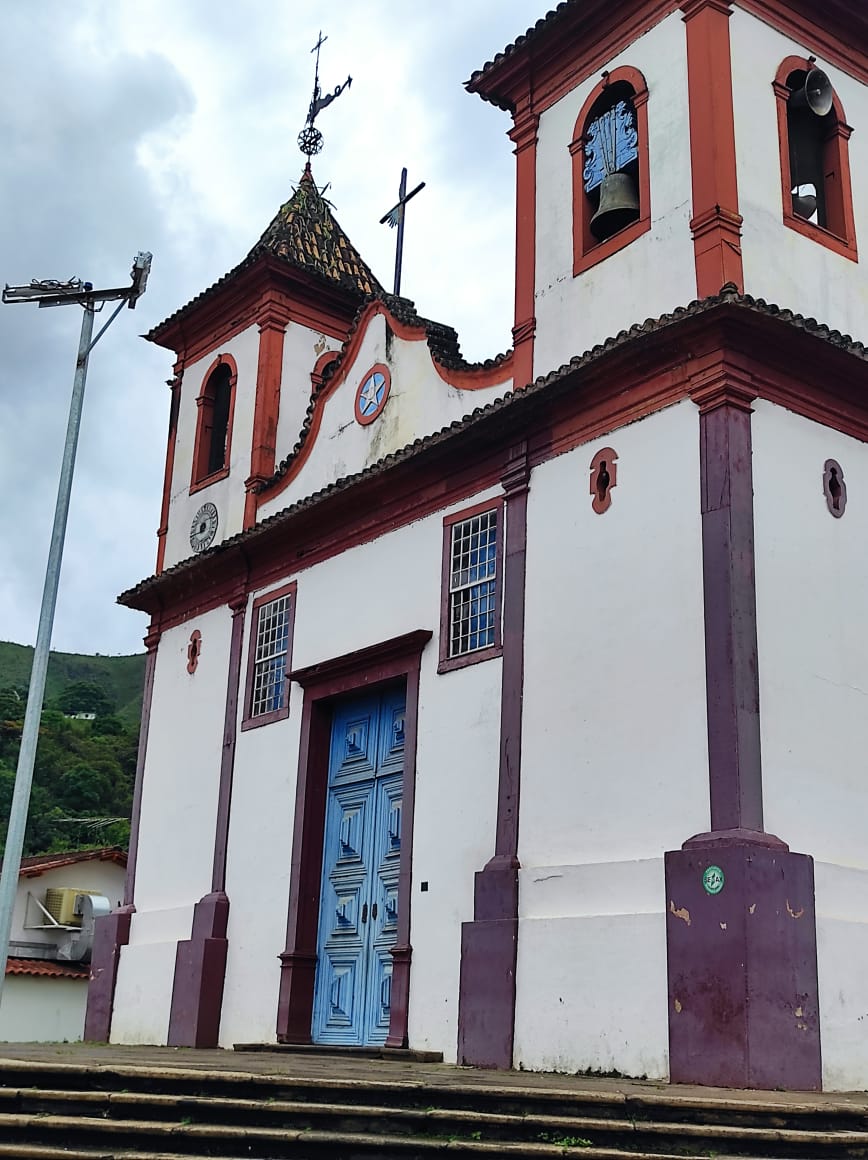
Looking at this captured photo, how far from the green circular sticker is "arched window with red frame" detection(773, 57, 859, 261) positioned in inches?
204

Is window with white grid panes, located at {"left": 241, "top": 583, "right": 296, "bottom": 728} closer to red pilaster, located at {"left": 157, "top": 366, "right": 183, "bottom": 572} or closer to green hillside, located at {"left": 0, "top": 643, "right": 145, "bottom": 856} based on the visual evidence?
red pilaster, located at {"left": 157, "top": 366, "right": 183, "bottom": 572}

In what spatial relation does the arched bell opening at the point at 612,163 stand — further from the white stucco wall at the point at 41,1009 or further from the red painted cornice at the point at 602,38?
the white stucco wall at the point at 41,1009

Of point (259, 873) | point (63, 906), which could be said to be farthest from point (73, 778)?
point (259, 873)

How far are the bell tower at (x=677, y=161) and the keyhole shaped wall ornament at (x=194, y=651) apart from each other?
5.48 metres

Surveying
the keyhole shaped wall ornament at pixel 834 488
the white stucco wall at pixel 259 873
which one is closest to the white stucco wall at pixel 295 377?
the white stucco wall at pixel 259 873

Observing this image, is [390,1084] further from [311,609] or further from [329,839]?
[311,609]

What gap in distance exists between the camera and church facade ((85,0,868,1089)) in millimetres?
9328

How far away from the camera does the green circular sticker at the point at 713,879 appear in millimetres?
8852

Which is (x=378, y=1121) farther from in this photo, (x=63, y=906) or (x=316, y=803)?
(x=63, y=906)

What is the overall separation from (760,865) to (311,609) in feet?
20.4

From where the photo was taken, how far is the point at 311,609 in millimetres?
13914

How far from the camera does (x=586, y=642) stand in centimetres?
1057

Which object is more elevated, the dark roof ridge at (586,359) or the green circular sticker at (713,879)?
the dark roof ridge at (586,359)

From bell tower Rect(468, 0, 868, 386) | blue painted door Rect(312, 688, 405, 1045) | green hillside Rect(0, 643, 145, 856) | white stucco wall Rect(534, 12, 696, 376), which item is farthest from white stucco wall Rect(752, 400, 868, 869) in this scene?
green hillside Rect(0, 643, 145, 856)
